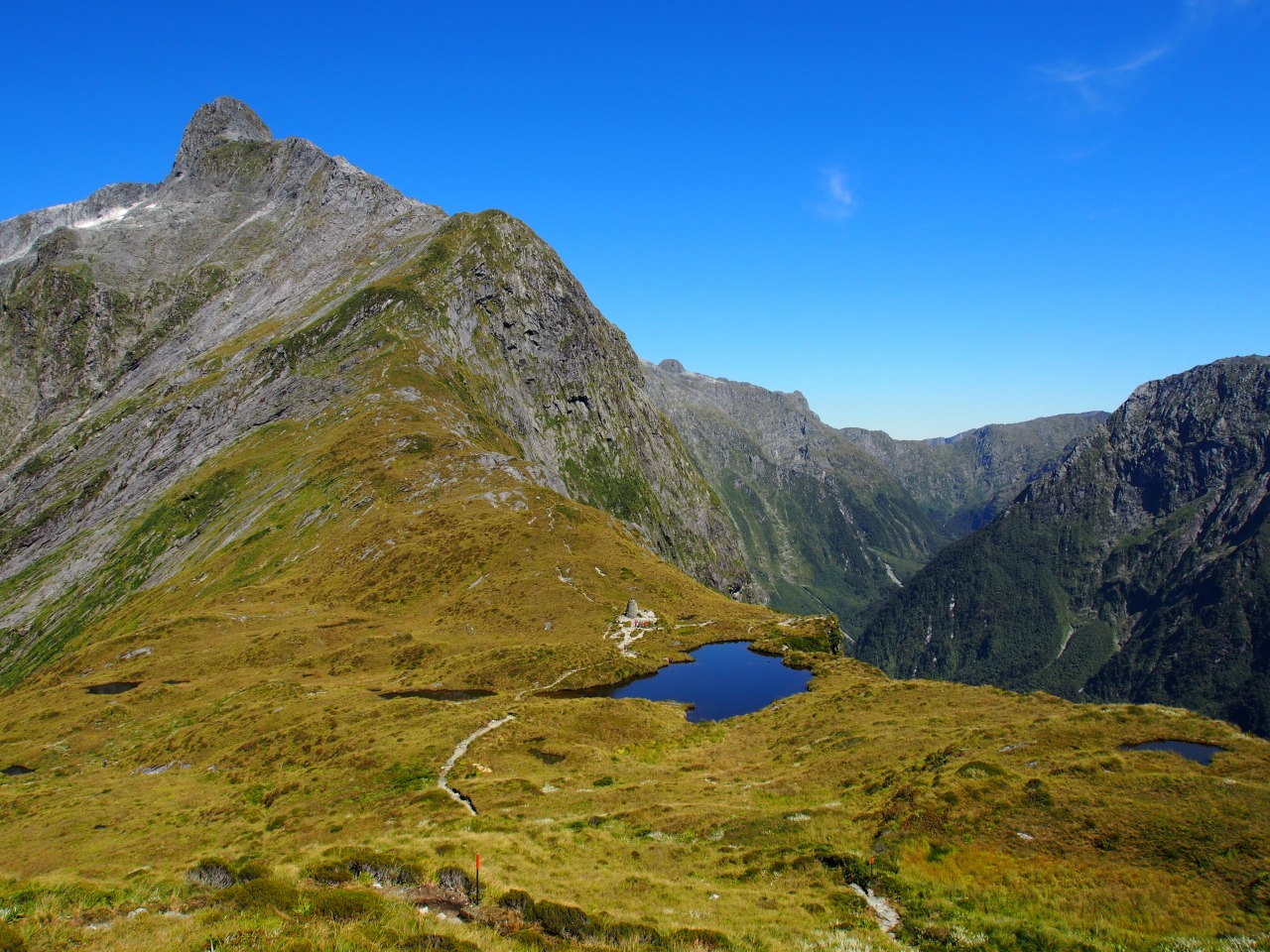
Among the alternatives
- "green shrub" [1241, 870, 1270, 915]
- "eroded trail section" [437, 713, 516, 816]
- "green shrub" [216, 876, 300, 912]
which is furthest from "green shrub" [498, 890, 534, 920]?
"green shrub" [1241, 870, 1270, 915]

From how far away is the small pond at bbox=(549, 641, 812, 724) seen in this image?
68.2 metres

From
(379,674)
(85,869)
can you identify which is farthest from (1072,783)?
(379,674)

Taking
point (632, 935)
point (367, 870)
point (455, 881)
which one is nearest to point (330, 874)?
point (367, 870)

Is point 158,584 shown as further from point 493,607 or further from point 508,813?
point 508,813

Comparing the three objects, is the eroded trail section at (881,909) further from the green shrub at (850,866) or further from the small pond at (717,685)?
the small pond at (717,685)

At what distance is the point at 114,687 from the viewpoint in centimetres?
8300

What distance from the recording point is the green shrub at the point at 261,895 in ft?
71.8

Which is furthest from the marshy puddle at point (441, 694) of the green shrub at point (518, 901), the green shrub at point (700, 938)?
the green shrub at point (700, 938)

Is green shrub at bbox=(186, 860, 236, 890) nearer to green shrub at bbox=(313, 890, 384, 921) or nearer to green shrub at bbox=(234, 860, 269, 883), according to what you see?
green shrub at bbox=(234, 860, 269, 883)

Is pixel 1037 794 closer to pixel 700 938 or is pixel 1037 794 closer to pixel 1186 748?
pixel 1186 748

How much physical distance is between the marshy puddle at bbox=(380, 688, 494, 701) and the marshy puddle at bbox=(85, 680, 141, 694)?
1427 inches

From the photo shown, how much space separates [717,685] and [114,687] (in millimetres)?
71302

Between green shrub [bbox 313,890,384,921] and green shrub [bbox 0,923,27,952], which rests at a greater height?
green shrub [bbox 0,923,27,952]

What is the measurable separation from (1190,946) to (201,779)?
204 ft
